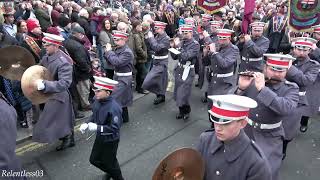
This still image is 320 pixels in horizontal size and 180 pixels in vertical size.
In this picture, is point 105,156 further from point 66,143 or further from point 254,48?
point 254,48

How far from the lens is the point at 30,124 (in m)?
7.16

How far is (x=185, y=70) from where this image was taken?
783cm

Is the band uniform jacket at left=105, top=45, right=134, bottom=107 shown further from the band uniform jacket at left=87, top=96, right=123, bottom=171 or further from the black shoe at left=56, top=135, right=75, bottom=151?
the band uniform jacket at left=87, top=96, right=123, bottom=171

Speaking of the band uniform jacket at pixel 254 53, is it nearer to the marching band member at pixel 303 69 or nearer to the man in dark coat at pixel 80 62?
the marching band member at pixel 303 69

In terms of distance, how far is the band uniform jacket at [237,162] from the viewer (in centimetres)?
288

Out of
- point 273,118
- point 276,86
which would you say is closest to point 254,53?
point 276,86

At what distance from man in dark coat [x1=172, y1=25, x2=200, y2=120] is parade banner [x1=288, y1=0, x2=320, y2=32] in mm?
2475

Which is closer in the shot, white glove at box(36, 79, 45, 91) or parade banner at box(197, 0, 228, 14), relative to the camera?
white glove at box(36, 79, 45, 91)

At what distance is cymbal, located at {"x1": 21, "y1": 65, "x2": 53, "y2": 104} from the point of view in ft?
17.5

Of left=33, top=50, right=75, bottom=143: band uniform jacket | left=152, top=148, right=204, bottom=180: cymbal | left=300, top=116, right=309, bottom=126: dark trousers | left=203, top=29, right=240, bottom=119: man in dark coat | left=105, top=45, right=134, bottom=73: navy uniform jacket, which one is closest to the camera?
left=152, top=148, right=204, bottom=180: cymbal

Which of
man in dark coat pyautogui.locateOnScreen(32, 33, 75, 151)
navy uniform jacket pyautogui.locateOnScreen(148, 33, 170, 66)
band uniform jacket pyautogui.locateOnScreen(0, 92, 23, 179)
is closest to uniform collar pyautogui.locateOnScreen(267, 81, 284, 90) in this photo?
band uniform jacket pyautogui.locateOnScreen(0, 92, 23, 179)

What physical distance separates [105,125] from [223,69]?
3110mm

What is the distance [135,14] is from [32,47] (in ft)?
17.7

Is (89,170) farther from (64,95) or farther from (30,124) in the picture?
(30,124)
